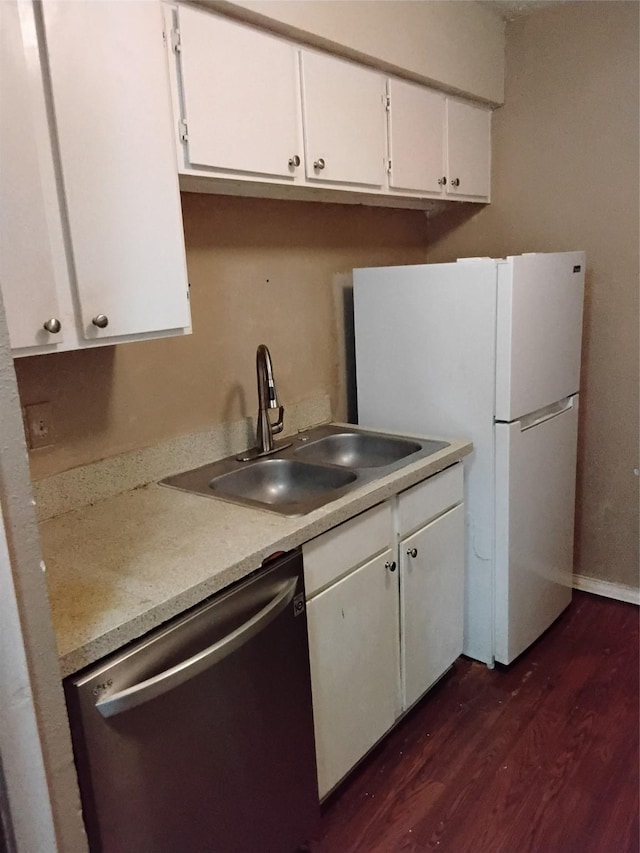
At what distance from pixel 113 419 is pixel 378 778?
133cm

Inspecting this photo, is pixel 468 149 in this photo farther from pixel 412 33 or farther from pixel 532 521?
pixel 532 521

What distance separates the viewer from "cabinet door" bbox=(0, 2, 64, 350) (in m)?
1.17

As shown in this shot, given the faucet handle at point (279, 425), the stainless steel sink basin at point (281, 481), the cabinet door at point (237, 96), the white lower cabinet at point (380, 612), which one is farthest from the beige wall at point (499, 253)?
the white lower cabinet at point (380, 612)

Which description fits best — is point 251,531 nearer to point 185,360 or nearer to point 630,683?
point 185,360

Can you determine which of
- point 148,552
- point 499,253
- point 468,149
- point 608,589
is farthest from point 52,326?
point 608,589

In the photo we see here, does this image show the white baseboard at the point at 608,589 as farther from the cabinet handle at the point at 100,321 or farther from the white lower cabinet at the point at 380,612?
Answer: the cabinet handle at the point at 100,321

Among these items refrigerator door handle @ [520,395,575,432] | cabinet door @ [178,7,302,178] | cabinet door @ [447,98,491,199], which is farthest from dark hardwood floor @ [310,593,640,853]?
cabinet door @ [447,98,491,199]

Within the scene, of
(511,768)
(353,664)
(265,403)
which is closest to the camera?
(353,664)

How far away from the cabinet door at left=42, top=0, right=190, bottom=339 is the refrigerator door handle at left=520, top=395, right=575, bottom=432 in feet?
4.37

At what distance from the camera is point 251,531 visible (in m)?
1.50

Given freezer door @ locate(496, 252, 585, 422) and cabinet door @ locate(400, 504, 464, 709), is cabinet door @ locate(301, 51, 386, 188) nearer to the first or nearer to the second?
freezer door @ locate(496, 252, 585, 422)

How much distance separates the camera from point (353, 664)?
1.79m

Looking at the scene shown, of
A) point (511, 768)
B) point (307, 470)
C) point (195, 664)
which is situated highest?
point (307, 470)

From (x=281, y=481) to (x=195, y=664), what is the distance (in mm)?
914
